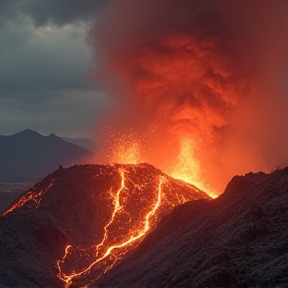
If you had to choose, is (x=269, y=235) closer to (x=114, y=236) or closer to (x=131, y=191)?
(x=114, y=236)

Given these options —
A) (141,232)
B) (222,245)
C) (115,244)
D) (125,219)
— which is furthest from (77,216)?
(222,245)

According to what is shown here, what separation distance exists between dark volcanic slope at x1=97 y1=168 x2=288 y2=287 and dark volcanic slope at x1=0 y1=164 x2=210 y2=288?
30.0 feet

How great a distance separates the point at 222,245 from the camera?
54.7 m

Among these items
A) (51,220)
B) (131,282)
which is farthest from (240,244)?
(51,220)

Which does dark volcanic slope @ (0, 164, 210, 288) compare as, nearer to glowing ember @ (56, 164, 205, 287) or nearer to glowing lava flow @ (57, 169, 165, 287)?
glowing ember @ (56, 164, 205, 287)

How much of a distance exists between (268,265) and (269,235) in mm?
9999

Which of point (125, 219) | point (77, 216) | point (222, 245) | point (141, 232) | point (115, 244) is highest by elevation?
point (77, 216)

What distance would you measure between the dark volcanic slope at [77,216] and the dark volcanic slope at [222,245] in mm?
9134

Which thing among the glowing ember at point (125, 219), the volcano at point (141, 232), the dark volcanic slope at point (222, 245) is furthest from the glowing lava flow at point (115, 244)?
the dark volcanic slope at point (222, 245)

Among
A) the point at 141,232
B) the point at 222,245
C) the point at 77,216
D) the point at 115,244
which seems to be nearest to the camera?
the point at 222,245

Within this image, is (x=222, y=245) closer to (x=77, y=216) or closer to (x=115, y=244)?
(x=115, y=244)

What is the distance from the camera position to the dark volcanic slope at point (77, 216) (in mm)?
75000

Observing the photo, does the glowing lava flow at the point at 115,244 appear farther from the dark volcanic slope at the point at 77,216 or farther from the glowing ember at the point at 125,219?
the dark volcanic slope at the point at 77,216

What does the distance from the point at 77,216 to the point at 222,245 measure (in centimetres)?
4299
